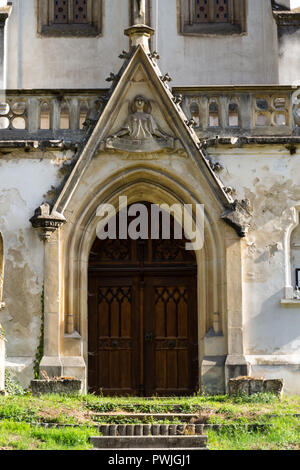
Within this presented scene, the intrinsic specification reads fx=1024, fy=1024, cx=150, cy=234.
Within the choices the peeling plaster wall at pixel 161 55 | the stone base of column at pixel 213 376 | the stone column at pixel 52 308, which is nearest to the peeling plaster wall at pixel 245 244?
the stone column at pixel 52 308

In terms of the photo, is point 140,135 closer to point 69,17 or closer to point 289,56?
point 289,56

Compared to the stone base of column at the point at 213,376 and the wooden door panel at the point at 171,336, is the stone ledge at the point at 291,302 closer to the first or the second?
the stone base of column at the point at 213,376

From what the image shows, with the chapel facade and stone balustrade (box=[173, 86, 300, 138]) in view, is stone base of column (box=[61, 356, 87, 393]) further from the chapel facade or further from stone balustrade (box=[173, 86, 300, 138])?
stone balustrade (box=[173, 86, 300, 138])

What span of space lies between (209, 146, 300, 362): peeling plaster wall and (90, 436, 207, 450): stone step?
4.84 m

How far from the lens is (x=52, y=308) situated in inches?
684

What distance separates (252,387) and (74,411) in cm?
300

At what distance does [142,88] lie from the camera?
18047 mm

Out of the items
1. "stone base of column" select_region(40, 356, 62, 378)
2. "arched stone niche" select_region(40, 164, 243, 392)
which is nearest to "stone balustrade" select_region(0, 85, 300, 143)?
"arched stone niche" select_region(40, 164, 243, 392)

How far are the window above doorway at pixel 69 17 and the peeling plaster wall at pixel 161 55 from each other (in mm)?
165

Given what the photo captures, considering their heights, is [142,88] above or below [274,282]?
above

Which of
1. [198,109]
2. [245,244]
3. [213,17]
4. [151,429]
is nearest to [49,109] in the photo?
[198,109]

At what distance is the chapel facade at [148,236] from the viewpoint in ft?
57.3
